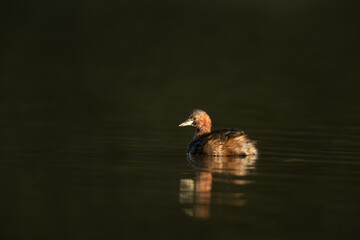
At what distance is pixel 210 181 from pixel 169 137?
4.49 metres

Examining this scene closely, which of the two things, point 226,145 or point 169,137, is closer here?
point 226,145

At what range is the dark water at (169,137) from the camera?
9.20 metres

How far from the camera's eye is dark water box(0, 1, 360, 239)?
30.2 feet

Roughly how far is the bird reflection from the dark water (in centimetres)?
3

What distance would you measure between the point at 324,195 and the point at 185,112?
9.13 meters

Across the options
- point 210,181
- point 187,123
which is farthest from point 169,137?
point 210,181

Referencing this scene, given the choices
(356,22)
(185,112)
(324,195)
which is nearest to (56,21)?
(356,22)

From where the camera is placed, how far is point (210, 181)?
436 inches

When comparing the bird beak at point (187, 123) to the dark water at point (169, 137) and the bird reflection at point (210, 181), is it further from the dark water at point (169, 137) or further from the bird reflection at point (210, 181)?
the bird reflection at point (210, 181)

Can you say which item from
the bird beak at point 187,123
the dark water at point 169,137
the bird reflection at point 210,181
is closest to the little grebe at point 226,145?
the bird reflection at point 210,181

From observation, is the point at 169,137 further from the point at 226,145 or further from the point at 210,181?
the point at 210,181

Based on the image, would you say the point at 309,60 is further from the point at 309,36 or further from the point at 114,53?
the point at 309,36

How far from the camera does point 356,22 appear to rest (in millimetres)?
52469

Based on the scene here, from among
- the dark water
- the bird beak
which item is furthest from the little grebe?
the bird beak
